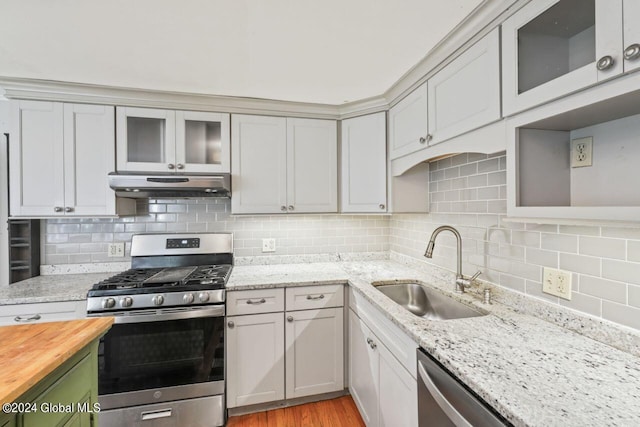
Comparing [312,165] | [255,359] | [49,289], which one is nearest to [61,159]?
[49,289]

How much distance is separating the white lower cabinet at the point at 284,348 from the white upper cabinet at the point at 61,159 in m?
1.28

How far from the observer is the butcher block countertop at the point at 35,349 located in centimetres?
75

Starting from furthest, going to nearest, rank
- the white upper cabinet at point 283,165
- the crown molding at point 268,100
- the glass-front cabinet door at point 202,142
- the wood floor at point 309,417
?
the white upper cabinet at point 283,165 → the glass-front cabinet door at point 202,142 → the wood floor at point 309,417 → the crown molding at point 268,100

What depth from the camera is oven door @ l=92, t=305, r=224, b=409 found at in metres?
1.67

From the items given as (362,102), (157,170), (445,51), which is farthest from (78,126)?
(445,51)

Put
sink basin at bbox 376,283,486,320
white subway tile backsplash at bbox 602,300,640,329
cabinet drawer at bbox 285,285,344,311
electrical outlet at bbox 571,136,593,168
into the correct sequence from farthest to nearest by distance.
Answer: cabinet drawer at bbox 285,285,344,311 → sink basin at bbox 376,283,486,320 → electrical outlet at bbox 571,136,593,168 → white subway tile backsplash at bbox 602,300,640,329

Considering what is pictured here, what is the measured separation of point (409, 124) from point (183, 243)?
6.55 ft

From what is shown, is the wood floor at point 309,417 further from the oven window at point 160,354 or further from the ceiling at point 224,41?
the ceiling at point 224,41

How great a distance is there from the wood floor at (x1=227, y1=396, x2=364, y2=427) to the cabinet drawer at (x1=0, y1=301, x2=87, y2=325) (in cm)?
122

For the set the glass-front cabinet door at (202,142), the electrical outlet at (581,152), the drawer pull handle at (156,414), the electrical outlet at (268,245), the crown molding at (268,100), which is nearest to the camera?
the electrical outlet at (581,152)

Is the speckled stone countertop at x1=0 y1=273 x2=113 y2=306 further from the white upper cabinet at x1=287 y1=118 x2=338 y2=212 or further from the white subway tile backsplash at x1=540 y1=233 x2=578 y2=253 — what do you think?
the white subway tile backsplash at x1=540 y1=233 x2=578 y2=253

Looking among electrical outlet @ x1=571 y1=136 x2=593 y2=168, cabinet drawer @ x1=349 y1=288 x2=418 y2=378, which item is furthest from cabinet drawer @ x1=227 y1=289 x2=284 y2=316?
electrical outlet @ x1=571 y1=136 x2=593 y2=168

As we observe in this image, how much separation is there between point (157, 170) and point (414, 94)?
1.90 meters

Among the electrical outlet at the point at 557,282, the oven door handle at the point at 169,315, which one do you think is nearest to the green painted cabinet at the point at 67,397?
the oven door handle at the point at 169,315
